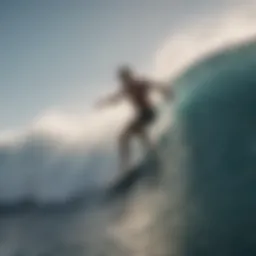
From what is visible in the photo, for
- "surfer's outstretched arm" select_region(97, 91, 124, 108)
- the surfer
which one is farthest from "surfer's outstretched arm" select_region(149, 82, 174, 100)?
"surfer's outstretched arm" select_region(97, 91, 124, 108)

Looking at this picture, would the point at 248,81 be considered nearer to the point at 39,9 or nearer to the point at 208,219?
the point at 208,219

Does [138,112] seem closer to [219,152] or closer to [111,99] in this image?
[111,99]

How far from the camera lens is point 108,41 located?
2.18 m

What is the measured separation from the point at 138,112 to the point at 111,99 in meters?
0.11

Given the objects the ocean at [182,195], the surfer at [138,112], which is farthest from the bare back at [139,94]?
the ocean at [182,195]

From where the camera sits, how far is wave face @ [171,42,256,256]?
1.97 m

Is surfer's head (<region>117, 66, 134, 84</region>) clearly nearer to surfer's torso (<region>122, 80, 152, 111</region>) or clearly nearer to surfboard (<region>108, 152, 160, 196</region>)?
surfer's torso (<region>122, 80, 152, 111</region>)

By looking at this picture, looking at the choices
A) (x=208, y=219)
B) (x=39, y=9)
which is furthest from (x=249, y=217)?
(x=39, y=9)

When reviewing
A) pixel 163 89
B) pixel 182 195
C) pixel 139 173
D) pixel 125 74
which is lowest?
pixel 182 195

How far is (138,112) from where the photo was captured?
210 centimetres

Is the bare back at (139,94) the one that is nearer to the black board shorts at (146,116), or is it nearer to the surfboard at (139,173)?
the black board shorts at (146,116)

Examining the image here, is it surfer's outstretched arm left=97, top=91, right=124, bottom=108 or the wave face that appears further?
surfer's outstretched arm left=97, top=91, right=124, bottom=108

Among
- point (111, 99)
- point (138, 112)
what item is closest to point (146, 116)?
point (138, 112)

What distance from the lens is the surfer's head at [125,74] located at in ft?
6.96
